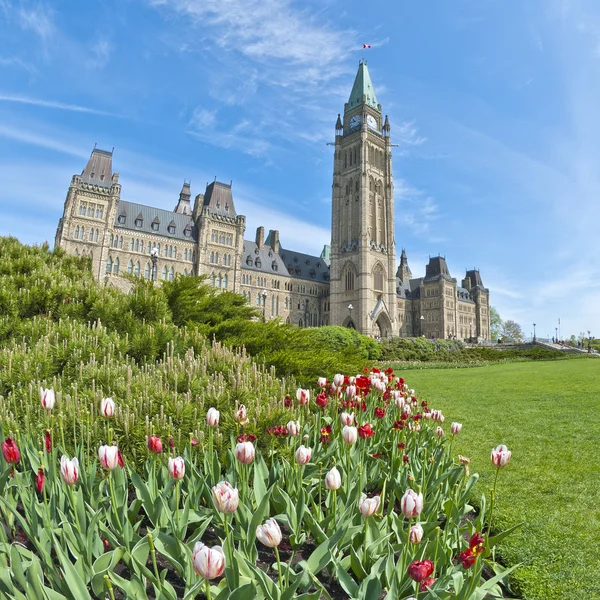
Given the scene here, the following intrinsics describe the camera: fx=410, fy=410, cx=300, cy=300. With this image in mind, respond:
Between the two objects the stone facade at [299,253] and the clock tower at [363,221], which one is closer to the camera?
the stone facade at [299,253]

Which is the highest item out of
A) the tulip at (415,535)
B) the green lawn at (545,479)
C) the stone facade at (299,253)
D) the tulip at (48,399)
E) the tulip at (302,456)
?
the stone facade at (299,253)

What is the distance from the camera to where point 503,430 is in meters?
7.79

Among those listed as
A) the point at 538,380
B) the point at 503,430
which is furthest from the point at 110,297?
the point at 538,380

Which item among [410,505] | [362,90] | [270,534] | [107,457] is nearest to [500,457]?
[410,505]

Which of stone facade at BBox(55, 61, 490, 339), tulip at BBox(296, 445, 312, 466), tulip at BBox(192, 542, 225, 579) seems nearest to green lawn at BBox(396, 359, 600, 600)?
tulip at BBox(296, 445, 312, 466)

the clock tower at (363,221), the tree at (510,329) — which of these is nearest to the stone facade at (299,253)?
the clock tower at (363,221)

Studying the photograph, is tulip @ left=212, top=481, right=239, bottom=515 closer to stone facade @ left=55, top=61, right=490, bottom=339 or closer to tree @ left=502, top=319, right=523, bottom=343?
stone facade @ left=55, top=61, right=490, bottom=339

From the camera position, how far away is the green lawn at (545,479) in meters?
3.22

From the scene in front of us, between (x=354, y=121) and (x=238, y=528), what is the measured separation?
238 feet

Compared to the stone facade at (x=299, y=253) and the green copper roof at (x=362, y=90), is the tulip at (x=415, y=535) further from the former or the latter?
the green copper roof at (x=362, y=90)

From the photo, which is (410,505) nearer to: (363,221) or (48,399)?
(48,399)

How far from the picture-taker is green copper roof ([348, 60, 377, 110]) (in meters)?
68.3

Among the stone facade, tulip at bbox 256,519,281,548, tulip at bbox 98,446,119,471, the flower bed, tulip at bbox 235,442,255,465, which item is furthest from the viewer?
the stone facade

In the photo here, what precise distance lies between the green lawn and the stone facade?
34.9m
